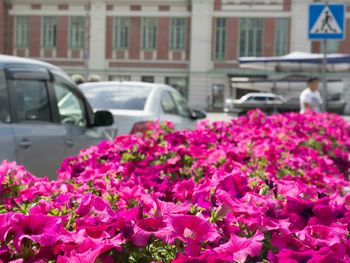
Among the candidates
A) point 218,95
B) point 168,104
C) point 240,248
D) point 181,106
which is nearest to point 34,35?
point 218,95

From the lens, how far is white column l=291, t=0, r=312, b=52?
47406 millimetres

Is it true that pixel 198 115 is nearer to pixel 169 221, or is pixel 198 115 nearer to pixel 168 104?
pixel 168 104

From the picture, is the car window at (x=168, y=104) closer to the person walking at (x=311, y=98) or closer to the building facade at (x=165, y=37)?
the person walking at (x=311, y=98)

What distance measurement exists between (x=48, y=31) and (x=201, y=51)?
445 inches

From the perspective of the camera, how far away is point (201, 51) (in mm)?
48531

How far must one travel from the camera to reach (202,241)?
70.6 inches

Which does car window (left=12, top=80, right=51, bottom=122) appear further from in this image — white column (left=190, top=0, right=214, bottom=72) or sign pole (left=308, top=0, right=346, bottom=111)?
white column (left=190, top=0, right=214, bottom=72)

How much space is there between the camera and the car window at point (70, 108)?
6.24 meters

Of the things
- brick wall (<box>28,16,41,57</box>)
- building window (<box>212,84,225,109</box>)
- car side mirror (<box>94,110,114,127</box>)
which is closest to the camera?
car side mirror (<box>94,110,114,127</box>)

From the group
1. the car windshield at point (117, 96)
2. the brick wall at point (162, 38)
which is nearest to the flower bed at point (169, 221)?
the car windshield at point (117, 96)

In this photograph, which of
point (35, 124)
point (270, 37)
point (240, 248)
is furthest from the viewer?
point (270, 37)

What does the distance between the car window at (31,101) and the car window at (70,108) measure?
41 cm

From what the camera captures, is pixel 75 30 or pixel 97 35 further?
pixel 75 30

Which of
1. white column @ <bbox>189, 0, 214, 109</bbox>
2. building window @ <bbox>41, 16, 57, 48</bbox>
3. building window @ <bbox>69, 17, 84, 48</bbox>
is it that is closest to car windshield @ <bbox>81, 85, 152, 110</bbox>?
white column @ <bbox>189, 0, 214, 109</bbox>
